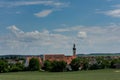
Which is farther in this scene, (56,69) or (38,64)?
(38,64)

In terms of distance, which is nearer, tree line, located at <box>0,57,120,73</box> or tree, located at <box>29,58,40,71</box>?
tree line, located at <box>0,57,120,73</box>

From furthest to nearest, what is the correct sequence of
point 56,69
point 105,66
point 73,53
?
1. point 73,53
2. point 105,66
3. point 56,69

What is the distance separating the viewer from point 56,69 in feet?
390

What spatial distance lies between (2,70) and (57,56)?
66.6 meters

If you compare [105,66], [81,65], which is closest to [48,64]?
[81,65]

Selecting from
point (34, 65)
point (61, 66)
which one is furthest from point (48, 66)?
point (61, 66)

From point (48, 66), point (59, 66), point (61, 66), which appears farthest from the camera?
point (48, 66)

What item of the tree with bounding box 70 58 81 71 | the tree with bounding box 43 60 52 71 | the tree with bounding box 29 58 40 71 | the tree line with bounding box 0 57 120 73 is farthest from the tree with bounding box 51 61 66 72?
the tree with bounding box 29 58 40 71

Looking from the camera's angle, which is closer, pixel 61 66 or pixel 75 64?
pixel 61 66

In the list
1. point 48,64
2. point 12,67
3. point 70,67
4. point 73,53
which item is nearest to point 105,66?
point 70,67

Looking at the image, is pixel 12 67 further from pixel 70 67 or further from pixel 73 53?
pixel 73 53

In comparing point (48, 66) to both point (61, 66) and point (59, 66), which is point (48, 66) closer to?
point (59, 66)

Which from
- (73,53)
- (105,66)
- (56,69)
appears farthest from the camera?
(73,53)

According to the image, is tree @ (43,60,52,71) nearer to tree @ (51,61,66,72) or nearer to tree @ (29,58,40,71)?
tree @ (29,58,40,71)
